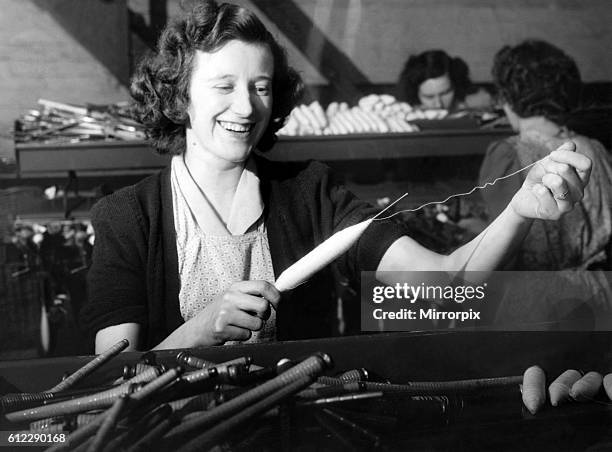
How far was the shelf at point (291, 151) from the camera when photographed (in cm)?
158

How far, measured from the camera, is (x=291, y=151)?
1662mm

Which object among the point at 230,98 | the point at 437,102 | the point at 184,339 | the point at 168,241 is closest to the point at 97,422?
the point at 184,339

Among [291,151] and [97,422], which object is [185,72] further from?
[97,422]

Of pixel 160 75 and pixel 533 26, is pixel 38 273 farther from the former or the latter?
pixel 533 26

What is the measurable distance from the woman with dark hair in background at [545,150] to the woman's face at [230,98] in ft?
2.64

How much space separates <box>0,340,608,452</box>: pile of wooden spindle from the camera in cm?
72

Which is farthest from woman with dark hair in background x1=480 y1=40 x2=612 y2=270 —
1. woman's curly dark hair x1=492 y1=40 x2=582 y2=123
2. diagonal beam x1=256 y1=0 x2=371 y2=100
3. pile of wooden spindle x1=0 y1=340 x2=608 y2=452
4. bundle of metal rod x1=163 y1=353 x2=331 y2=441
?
bundle of metal rod x1=163 y1=353 x2=331 y2=441

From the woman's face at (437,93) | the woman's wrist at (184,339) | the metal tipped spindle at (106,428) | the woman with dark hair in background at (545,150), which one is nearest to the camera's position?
the metal tipped spindle at (106,428)

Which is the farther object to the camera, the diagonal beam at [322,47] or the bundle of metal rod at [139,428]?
the diagonal beam at [322,47]

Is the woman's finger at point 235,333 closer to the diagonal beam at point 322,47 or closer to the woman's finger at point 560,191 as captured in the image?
the woman's finger at point 560,191

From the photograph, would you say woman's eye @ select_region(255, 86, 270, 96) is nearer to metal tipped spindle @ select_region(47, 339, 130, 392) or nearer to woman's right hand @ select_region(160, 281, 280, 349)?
woman's right hand @ select_region(160, 281, 280, 349)

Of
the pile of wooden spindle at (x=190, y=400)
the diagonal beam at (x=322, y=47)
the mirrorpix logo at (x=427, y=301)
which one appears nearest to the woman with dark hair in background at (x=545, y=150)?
the diagonal beam at (x=322, y=47)

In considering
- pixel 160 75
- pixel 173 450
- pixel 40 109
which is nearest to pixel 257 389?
pixel 173 450

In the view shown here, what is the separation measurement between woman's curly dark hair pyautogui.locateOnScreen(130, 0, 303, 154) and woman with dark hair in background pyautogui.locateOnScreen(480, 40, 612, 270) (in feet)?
2.38
